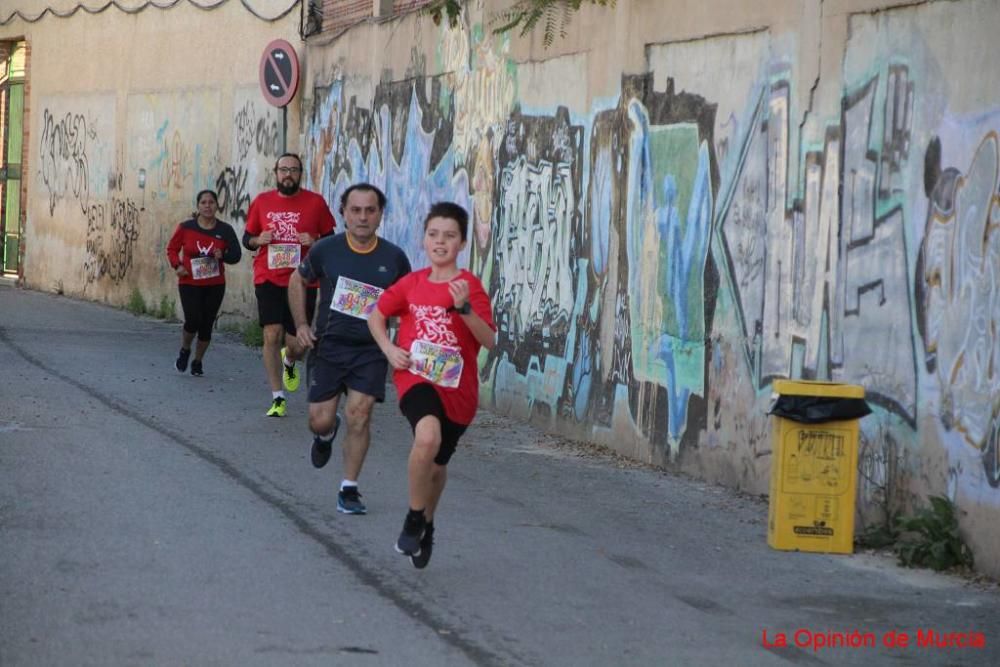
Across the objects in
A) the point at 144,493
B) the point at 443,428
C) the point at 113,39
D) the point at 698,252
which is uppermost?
the point at 113,39

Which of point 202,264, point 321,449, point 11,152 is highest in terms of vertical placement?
point 11,152

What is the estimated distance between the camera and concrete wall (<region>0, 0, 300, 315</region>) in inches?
931

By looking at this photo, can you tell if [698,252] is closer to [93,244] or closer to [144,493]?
[144,493]

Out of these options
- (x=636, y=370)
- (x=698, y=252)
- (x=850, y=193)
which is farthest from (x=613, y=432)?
(x=850, y=193)

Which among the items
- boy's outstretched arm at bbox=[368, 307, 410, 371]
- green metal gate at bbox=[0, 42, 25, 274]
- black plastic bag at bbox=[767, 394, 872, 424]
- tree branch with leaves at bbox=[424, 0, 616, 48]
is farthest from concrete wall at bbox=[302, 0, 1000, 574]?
green metal gate at bbox=[0, 42, 25, 274]

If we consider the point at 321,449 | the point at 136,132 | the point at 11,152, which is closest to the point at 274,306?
the point at 321,449

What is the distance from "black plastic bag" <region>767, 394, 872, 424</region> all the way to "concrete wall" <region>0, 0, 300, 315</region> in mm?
13463

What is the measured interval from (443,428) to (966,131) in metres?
2.92

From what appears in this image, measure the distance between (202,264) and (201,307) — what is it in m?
0.42

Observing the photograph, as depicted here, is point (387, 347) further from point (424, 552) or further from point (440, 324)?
point (424, 552)

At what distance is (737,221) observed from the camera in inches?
437

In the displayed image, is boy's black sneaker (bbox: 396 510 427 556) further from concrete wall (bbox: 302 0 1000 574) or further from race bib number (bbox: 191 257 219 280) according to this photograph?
race bib number (bbox: 191 257 219 280)

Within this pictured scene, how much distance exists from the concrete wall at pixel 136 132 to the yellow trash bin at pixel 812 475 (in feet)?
44.0

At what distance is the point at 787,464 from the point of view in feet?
30.6
